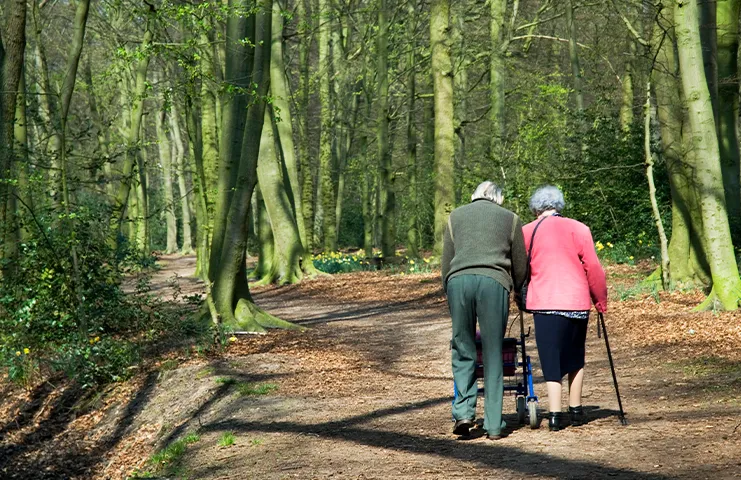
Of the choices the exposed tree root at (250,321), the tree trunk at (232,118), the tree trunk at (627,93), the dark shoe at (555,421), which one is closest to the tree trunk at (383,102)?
the tree trunk at (627,93)

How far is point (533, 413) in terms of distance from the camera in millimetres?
7141

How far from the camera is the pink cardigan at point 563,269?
22.7 ft

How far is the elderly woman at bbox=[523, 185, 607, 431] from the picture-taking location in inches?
272

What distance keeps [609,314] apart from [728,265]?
97.6 inches

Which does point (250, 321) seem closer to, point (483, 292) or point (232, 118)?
point (232, 118)

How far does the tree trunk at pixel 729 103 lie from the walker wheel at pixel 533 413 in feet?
35.3

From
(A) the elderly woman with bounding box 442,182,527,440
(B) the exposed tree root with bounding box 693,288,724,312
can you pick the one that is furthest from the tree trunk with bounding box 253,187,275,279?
(A) the elderly woman with bounding box 442,182,527,440

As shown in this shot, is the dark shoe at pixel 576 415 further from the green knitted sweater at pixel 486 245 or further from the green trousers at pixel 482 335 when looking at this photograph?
the green knitted sweater at pixel 486 245

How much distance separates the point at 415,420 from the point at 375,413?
1.87 ft

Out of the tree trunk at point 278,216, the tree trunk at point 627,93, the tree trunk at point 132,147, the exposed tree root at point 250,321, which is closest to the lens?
the tree trunk at point 132,147

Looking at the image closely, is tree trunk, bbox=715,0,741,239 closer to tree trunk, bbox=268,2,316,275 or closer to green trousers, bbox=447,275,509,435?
tree trunk, bbox=268,2,316,275

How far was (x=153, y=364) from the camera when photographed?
12.1 metres

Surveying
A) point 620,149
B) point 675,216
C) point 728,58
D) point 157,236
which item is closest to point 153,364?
point 675,216

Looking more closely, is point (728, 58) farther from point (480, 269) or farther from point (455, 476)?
point (455, 476)
